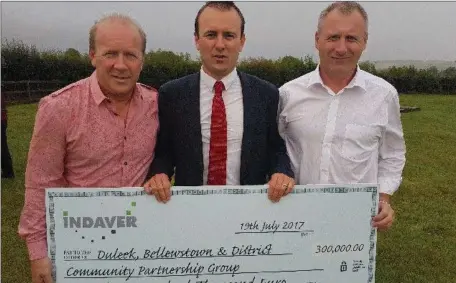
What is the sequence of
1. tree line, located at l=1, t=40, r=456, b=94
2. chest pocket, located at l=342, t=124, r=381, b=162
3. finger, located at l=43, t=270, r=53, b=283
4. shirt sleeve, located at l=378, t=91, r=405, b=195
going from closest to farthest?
1. finger, located at l=43, t=270, r=53, b=283
2. chest pocket, located at l=342, t=124, r=381, b=162
3. shirt sleeve, located at l=378, t=91, r=405, b=195
4. tree line, located at l=1, t=40, r=456, b=94

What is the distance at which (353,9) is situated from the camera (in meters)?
2.69

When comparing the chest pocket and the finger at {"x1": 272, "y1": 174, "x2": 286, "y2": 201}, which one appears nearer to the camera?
the finger at {"x1": 272, "y1": 174, "x2": 286, "y2": 201}

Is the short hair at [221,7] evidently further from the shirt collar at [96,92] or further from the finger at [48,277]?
the finger at [48,277]

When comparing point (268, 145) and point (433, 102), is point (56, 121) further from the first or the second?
point (433, 102)

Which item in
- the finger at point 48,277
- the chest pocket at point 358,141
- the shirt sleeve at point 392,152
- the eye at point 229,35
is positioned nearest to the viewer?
the finger at point 48,277

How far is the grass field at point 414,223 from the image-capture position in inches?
194

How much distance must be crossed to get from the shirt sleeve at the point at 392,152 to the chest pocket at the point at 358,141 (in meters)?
0.12

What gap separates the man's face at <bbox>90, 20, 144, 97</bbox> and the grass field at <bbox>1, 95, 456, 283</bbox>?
9.67ft

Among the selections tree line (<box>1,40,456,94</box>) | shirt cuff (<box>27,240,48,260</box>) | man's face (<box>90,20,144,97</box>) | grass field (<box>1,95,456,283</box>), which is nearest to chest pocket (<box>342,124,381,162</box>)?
man's face (<box>90,20,144,97</box>)

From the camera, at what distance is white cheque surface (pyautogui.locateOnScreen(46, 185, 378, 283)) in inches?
94.3

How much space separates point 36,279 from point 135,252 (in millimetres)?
456

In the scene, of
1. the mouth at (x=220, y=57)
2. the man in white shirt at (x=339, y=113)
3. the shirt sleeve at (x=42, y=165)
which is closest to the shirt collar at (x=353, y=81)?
the man in white shirt at (x=339, y=113)

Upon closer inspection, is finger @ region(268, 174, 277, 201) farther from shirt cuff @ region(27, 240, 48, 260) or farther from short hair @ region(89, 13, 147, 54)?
shirt cuff @ region(27, 240, 48, 260)

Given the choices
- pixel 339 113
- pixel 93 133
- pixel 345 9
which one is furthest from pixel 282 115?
pixel 93 133
